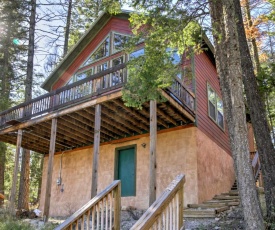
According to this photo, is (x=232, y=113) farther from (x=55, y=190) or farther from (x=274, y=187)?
(x=55, y=190)

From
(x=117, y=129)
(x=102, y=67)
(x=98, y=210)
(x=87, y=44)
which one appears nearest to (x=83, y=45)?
(x=87, y=44)

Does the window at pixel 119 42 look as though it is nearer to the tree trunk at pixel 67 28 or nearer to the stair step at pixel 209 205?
the stair step at pixel 209 205

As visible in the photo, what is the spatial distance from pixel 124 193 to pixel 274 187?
6.16 m

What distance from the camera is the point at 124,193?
11.3 m

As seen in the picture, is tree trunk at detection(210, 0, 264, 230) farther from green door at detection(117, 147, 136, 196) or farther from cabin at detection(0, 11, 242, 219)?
green door at detection(117, 147, 136, 196)

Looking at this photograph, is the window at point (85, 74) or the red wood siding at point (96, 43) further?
the window at point (85, 74)

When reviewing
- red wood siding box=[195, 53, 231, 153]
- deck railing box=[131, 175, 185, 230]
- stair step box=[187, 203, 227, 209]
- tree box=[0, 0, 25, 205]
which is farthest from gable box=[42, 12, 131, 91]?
deck railing box=[131, 175, 185, 230]

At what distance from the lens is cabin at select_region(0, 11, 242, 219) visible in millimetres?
9172

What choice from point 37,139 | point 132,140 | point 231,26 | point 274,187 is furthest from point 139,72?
point 37,139

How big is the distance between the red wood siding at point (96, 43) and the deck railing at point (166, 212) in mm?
9248

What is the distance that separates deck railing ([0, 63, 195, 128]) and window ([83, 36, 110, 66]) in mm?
3479

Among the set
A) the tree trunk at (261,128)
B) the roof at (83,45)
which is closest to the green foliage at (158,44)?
the tree trunk at (261,128)

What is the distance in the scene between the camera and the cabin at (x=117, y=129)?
30.1ft

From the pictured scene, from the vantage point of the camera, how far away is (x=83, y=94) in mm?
9539
